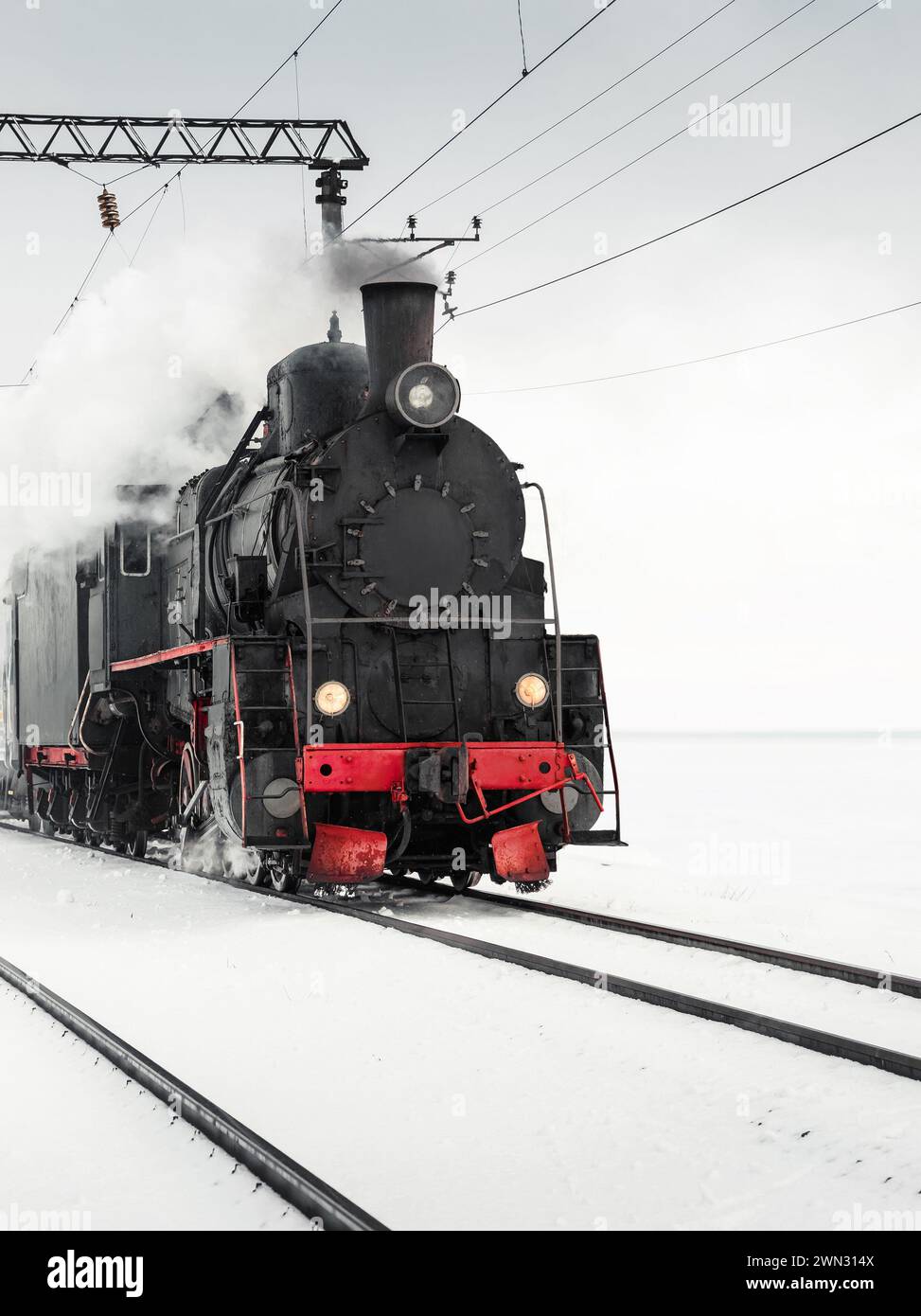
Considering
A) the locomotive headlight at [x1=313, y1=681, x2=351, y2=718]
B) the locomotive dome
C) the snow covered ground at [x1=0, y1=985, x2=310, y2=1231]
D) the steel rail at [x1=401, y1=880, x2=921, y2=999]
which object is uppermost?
the locomotive dome

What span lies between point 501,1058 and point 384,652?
15.0 feet

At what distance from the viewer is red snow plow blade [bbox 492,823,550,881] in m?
9.34

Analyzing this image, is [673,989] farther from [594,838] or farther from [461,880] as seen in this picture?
[461,880]

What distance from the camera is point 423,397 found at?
941 cm

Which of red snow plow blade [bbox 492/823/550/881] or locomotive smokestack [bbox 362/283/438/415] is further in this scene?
locomotive smokestack [bbox 362/283/438/415]

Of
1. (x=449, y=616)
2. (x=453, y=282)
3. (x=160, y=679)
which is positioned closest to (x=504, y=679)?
(x=449, y=616)

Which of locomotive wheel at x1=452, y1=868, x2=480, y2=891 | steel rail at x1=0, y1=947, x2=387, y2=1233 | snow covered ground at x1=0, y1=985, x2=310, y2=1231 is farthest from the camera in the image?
locomotive wheel at x1=452, y1=868, x2=480, y2=891

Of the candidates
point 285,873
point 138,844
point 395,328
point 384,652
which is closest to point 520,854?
point 384,652

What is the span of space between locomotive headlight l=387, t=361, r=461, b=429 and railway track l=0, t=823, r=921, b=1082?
3.42 metres

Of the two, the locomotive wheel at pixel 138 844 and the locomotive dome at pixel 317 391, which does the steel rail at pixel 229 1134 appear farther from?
the locomotive wheel at pixel 138 844

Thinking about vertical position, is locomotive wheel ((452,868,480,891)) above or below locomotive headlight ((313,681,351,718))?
below

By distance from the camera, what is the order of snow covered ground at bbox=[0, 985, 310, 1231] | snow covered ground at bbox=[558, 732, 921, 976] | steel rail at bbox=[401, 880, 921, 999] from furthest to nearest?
snow covered ground at bbox=[558, 732, 921, 976], steel rail at bbox=[401, 880, 921, 999], snow covered ground at bbox=[0, 985, 310, 1231]

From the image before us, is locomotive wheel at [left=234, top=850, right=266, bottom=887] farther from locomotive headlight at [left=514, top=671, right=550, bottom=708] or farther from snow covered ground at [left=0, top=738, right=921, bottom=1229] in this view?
locomotive headlight at [left=514, top=671, right=550, bottom=708]

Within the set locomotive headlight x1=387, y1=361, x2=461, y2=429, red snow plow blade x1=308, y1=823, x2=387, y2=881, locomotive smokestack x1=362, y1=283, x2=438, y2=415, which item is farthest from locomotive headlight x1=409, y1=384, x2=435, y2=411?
red snow plow blade x1=308, y1=823, x2=387, y2=881
